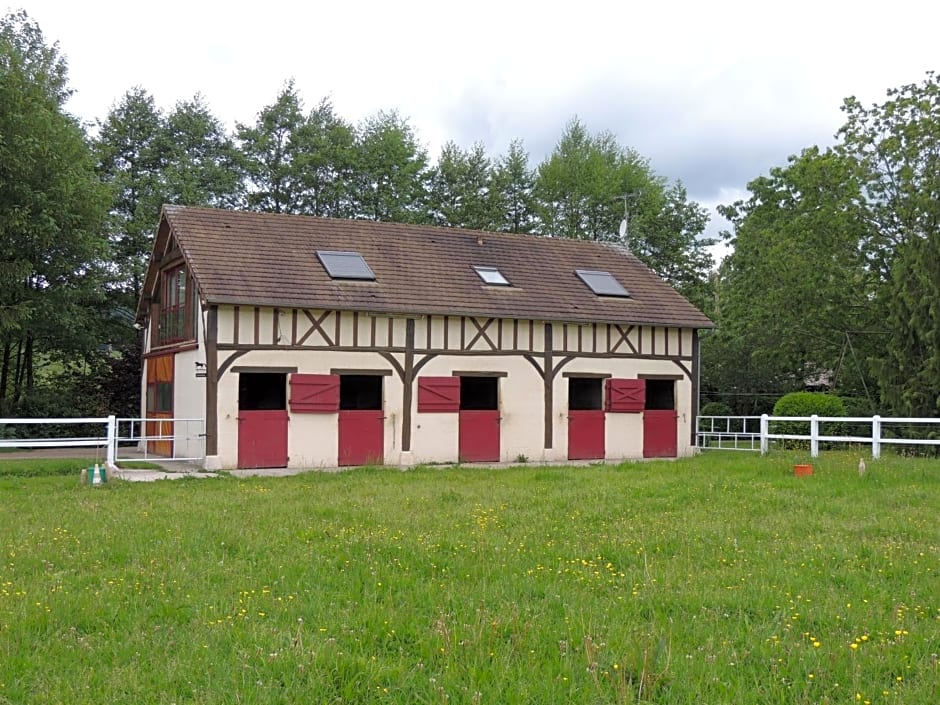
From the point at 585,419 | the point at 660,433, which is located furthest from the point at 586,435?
the point at 660,433

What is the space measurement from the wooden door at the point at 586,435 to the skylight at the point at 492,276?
3352 millimetres

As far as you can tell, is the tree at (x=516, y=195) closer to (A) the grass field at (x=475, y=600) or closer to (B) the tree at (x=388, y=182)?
(B) the tree at (x=388, y=182)

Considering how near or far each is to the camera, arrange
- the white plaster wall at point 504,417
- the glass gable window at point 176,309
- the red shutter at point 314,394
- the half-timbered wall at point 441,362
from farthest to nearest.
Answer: the white plaster wall at point 504,417 → the glass gable window at point 176,309 → the red shutter at point 314,394 → the half-timbered wall at point 441,362

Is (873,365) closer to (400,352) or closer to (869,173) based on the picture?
(869,173)

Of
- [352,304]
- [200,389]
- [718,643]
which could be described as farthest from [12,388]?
[718,643]

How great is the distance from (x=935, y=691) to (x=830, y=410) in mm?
19509

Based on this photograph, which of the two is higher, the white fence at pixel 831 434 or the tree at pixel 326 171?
the tree at pixel 326 171

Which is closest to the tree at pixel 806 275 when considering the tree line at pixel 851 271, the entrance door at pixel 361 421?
the tree line at pixel 851 271

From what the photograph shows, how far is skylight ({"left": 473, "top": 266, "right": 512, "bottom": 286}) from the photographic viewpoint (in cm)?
2052

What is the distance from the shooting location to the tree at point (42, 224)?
74.6 ft

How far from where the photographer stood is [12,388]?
28.8 metres

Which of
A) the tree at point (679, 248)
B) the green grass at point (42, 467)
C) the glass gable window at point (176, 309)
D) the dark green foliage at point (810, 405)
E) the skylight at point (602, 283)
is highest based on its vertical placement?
the tree at point (679, 248)

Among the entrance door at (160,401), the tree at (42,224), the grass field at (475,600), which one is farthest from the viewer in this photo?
the tree at (42,224)

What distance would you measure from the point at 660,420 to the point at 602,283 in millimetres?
3589
